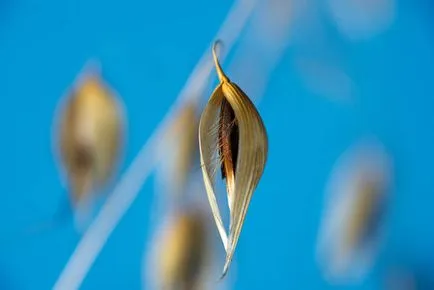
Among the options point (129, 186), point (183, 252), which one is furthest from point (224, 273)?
point (129, 186)

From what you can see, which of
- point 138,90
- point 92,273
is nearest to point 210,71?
point 138,90

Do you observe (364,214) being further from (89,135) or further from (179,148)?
(89,135)

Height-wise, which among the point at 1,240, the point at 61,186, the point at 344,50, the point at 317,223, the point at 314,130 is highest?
the point at 344,50

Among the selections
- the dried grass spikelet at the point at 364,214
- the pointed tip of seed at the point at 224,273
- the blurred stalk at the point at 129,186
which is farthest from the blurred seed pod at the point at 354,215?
the blurred stalk at the point at 129,186

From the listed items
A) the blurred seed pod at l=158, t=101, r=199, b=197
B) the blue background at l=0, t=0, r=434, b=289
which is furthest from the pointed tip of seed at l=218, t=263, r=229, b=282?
the blurred seed pod at l=158, t=101, r=199, b=197

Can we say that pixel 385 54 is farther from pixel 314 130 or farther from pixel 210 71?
pixel 210 71

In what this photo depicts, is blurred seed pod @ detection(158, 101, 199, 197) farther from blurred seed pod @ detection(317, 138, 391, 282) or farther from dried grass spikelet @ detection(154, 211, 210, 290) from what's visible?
blurred seed pod @ detection(317, 138, 391, 282)

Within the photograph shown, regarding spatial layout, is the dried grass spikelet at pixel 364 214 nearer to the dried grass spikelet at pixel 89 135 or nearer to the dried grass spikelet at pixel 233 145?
the dried grass spikelet at pixel 233 145
